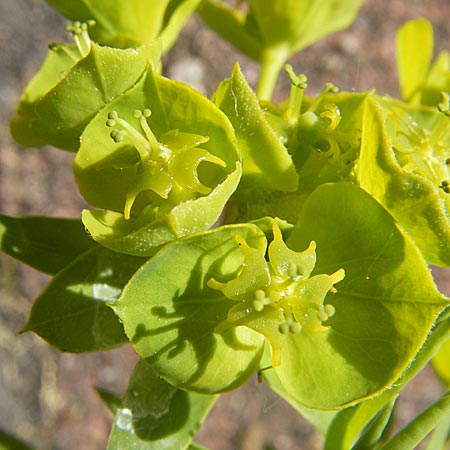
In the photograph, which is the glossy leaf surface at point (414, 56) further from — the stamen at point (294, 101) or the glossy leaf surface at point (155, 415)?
the glossy leaf surface at point (155, 415)

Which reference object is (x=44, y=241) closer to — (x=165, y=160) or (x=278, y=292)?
(x=165, y=160)

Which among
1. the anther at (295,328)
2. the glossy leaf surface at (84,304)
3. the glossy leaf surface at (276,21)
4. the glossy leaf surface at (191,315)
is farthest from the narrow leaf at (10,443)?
the glossy leaf surface at (276,21)

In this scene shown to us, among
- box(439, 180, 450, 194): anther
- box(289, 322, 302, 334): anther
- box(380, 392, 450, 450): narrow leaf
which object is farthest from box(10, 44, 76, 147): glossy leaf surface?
box(380, 392, 450, 450): narrow leaf

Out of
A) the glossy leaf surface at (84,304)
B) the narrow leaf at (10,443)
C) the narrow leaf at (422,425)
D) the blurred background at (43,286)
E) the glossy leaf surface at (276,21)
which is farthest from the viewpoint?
the blurred background at (43,286)

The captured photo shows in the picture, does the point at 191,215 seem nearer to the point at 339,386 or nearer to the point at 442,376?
the point at 339,386

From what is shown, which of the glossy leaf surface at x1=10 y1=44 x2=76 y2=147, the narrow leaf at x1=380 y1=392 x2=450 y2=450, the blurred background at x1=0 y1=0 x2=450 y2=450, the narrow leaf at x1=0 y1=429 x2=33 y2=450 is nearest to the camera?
the narrow leaf at x1=380 y1=392 x2=450 y2=450

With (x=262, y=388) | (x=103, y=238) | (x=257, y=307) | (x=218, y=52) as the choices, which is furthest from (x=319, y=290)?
(x=218, y=52)

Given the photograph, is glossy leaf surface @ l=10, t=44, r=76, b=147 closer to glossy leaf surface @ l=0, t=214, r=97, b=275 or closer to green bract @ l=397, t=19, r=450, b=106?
glossy leaf surface @ l=0, t=214, r=97, b=275
